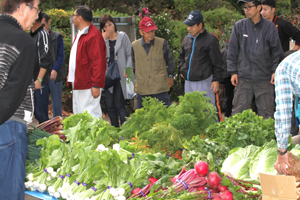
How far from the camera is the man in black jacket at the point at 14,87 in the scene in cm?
211

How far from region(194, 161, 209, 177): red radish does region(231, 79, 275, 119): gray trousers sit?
279 cm

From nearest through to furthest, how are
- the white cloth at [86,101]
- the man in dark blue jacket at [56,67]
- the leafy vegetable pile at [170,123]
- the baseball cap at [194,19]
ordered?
1. the leafy vegetable pile at [170,123]
2. the white cloth at [86,101]
3. the baseball cap at [194,19]
4. the man in dark blue jacket at [56,67]

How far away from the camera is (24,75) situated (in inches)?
85.1

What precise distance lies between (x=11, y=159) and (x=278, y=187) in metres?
1.87

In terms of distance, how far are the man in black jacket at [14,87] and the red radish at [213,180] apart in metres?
1.42

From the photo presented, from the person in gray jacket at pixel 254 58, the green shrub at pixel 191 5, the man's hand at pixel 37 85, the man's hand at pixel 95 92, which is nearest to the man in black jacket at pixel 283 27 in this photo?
the person in gray jacket at pixel 254 58

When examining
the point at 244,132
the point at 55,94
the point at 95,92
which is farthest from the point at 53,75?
the point at 244,132

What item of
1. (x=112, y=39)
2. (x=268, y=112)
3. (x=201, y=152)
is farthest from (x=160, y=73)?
(x=201, y=152)

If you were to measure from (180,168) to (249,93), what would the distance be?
2.67m

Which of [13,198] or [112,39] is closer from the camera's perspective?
[13,198]

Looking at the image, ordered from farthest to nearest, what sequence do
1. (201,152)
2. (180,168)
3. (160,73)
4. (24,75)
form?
(160,73) < (201,152) < (180,168) < (24,75)

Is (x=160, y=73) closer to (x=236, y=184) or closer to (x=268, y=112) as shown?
(x=268, y=112)

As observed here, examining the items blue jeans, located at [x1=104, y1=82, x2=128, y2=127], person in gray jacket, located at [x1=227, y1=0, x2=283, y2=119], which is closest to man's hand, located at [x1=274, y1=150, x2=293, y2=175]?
person in gray jacket, located at [x1=227, y1=0, x2=283, y2=119]

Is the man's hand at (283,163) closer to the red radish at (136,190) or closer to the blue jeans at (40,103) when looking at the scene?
the red radish at (136,190)
